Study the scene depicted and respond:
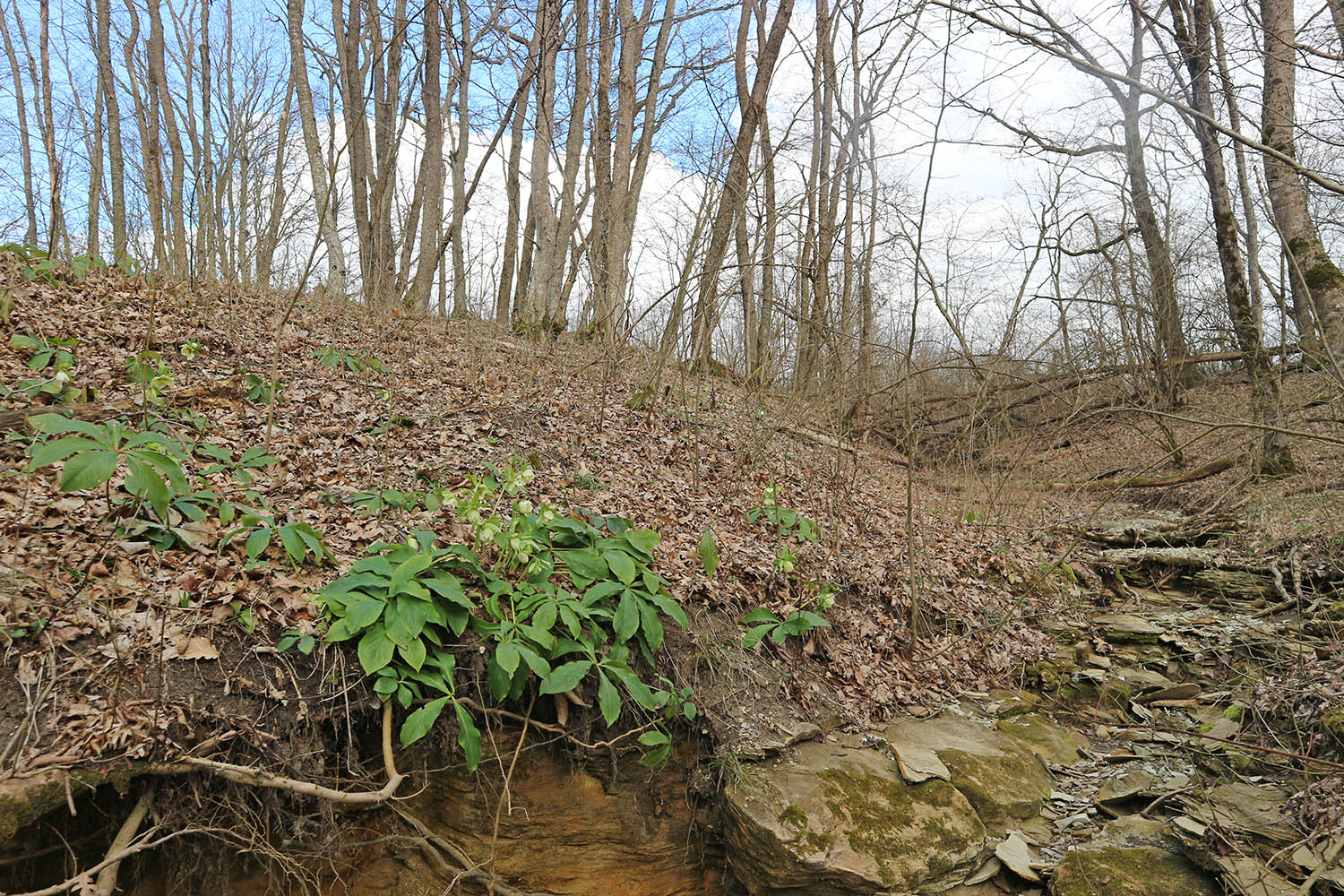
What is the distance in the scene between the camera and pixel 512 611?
3.14 m

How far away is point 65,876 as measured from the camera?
239 centimetres

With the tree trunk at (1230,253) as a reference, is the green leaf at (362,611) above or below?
below

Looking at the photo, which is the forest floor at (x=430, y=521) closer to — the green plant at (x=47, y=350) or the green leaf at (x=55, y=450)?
the green plant at (x=47, y=350)

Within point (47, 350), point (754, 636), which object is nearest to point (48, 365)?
point (47, 350)

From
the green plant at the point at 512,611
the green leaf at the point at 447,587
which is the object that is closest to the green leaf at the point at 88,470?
the green plant at the point at 512,611

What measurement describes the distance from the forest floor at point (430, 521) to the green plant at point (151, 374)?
27 mm

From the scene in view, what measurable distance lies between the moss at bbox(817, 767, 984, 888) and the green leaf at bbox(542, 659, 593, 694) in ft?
4.55

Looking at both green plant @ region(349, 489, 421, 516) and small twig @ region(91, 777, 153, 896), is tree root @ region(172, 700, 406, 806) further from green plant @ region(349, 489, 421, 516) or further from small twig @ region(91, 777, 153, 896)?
green plant @ region(349, 489, 421, 516)

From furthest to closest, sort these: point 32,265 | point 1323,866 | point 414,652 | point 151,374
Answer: point 32,265
point 151,374
point 414,652
point 1323,866

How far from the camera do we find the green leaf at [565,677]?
2.94 metres

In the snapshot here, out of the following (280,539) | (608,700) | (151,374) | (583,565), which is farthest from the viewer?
(151,374)

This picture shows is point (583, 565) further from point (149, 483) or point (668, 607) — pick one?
point (149, 483)

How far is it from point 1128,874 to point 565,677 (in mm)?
2667

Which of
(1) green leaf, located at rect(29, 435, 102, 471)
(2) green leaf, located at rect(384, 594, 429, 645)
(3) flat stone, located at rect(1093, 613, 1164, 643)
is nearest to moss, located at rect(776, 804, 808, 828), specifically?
(2) green leaf, located at rect(384, 594, 429, 645)
